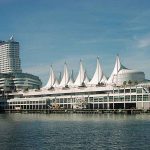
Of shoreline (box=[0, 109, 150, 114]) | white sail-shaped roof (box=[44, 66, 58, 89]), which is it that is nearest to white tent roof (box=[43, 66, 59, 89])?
white sail-shaped roof (box=[44, 66, 58, 89])

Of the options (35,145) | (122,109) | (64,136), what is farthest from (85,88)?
(35,145)

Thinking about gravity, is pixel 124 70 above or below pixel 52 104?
above

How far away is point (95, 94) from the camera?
12612 cm

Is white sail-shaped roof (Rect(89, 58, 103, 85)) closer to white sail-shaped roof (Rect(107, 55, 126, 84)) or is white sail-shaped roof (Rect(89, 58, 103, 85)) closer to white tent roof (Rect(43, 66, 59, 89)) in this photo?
white sail-shaped roof (Rect(107, 55, 126, 84))

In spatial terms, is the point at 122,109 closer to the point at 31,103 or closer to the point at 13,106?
the point at 31,103

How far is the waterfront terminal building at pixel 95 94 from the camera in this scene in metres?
115

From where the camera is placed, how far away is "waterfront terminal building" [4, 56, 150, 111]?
115 m

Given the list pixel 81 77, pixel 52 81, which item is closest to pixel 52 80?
pixel 52 81

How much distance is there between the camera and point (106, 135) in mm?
53750

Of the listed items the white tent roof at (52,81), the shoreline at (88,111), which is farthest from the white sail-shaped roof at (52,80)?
the shoreline at (88,111)

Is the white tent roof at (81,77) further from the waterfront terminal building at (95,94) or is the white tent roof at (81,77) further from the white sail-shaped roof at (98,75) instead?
the white sail-shaped roof at (98,75)

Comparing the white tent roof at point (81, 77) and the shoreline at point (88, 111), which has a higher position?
the white tent roof at point (81, 77)

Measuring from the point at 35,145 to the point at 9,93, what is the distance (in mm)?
119461

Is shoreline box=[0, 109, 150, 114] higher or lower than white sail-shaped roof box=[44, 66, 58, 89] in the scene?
lower
